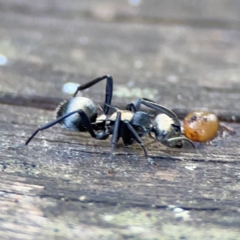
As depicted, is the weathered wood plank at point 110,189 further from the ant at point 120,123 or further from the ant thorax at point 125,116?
the ant thorax at point 125,116

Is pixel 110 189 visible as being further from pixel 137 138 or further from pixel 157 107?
pixel 157 107

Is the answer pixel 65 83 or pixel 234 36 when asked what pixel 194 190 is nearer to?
pixel 65 83

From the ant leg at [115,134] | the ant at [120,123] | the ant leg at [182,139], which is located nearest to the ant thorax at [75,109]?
the ant at [120,123]

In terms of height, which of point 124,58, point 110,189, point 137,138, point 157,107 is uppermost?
point 124,58

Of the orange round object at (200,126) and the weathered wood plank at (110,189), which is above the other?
the orange round object at (200,126)

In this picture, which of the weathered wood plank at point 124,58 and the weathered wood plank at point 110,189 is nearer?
the weathered wood plank at point 110,189

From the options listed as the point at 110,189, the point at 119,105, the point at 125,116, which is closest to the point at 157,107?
the point at 125,116
